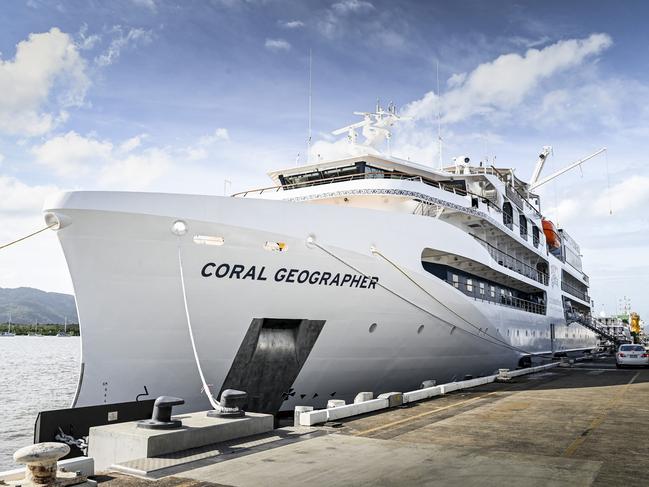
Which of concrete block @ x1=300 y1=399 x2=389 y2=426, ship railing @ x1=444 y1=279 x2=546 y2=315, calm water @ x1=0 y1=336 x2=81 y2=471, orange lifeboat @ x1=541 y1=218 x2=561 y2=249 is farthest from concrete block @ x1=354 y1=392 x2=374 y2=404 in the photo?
orange lifeboat @ x1=541 y1=218 x2=561 y2=249

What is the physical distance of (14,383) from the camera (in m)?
36.3

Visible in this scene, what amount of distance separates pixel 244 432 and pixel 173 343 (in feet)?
11.1

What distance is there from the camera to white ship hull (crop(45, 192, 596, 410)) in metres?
10.1

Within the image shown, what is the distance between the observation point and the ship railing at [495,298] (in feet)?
59.2

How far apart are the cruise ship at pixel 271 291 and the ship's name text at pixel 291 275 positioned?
0.03 meters

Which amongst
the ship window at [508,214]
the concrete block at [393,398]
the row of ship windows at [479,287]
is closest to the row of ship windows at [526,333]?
the row of ship windows at [479,287]

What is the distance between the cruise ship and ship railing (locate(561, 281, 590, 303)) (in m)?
21.9

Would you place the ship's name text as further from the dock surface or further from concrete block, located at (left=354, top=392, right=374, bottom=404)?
the dock surface

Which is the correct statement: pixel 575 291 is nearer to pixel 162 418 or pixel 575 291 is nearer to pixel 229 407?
pixel 229 407

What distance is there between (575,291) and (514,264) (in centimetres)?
1984

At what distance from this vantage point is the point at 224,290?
35.8ft

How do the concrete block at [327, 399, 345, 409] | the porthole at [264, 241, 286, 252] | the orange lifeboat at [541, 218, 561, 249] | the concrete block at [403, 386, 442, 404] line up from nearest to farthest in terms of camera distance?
the concrete block at [327, 399, 345, 409]
the porthole at [264, 241, 286, 252]
the concrete block at [403, 386, 442, 404]
the orange lifeboat at [541, 218, 561, 249]

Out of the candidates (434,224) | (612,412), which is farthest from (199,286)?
(612,412)

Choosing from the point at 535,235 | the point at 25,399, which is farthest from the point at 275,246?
the point at 25,399
